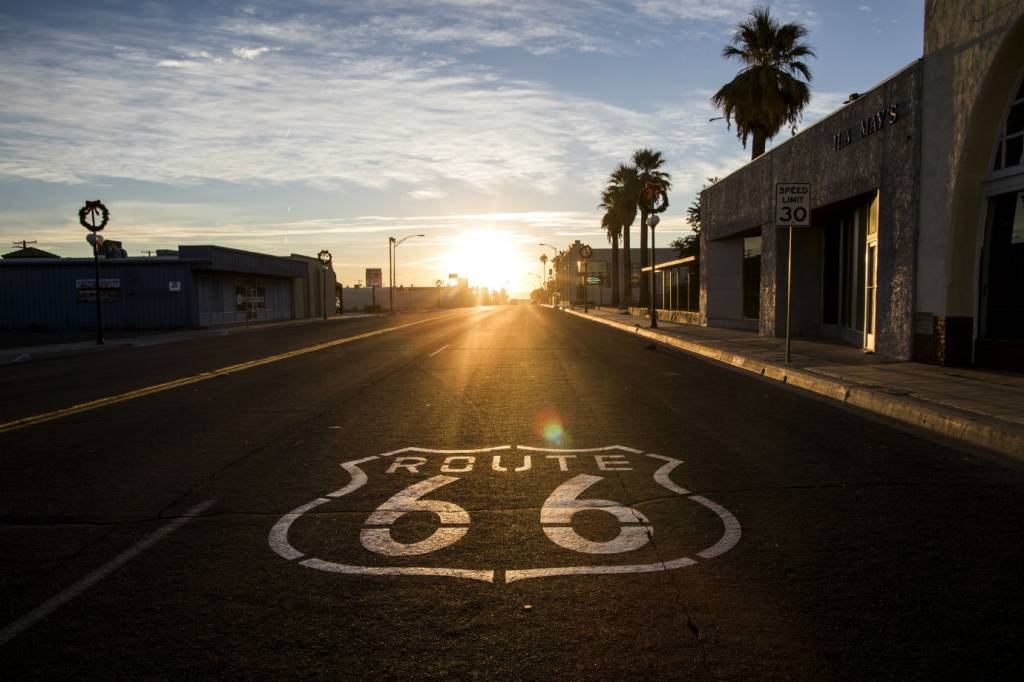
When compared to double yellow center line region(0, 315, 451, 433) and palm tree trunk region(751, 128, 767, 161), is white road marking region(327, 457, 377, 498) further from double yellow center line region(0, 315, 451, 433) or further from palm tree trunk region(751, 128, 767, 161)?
palm tree trunk region(751, 128, 767, 161)

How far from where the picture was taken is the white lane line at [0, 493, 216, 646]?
3578 mm

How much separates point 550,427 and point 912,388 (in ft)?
18.8

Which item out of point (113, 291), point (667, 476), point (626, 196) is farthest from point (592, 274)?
point (667, 476)

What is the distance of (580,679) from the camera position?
3.09 metres

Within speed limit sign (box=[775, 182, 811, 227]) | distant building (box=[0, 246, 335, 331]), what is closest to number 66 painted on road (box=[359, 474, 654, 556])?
speed limit sign (box=[775, 182, 811, 227])

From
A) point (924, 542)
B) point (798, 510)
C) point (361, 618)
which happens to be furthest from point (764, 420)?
point (361, 618)

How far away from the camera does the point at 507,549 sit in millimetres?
4609

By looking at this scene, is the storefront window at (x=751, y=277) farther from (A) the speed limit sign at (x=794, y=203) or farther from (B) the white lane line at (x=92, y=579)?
(B) the white lane line at (x=92, y=579)

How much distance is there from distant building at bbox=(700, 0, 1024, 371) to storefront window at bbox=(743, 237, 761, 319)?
8153mm

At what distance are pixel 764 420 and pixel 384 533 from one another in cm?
612

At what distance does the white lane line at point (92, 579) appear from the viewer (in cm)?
358

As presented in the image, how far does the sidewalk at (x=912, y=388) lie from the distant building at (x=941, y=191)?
2.82 ft

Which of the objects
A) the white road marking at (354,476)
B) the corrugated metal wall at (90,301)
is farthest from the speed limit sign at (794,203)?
the corrugated metal wall at (90,301)

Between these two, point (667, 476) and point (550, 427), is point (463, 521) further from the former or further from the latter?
point (550, 427)
